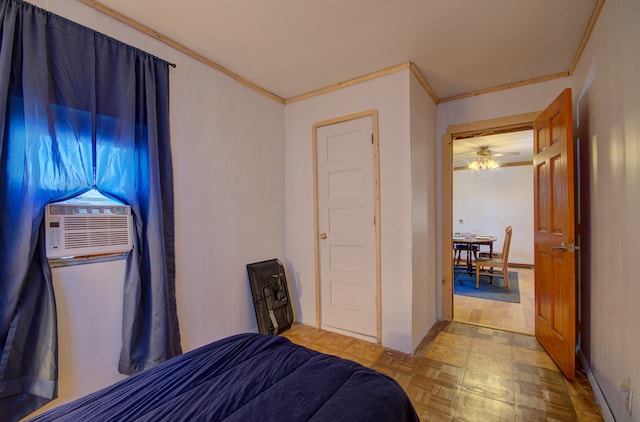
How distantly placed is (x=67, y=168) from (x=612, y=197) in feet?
10.5

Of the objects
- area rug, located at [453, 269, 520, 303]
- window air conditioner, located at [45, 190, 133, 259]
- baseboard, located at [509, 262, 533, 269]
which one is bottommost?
baseboard, located at [509, 262, 533, 269]

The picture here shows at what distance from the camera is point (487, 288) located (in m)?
4.68

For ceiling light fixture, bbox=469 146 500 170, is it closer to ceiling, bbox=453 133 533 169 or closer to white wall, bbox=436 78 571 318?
ceiling, bbox=453 133 533 169

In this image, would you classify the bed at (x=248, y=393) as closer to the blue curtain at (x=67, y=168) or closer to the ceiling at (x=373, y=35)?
the blue curtain at (x=67, y=168)

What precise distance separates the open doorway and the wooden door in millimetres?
1074

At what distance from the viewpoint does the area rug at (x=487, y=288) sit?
4234mm

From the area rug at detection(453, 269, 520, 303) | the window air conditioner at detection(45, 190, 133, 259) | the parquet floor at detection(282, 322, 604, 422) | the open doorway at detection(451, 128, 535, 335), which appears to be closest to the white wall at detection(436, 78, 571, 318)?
the parquet floor at detection(282, 322, 604, 422)

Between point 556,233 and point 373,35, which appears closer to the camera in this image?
point 373,35

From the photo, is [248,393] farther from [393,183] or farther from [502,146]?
[502,146]

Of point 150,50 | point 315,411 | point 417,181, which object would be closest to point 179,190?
point 150,50

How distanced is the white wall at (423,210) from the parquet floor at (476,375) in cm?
25

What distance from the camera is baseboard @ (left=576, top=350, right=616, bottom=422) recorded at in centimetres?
169

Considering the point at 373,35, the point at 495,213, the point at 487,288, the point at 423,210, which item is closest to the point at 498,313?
the point at 487,288

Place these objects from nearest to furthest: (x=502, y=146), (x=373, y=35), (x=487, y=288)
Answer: (x=373, y=35), (x=487, y=288), (x=502, y=146)
